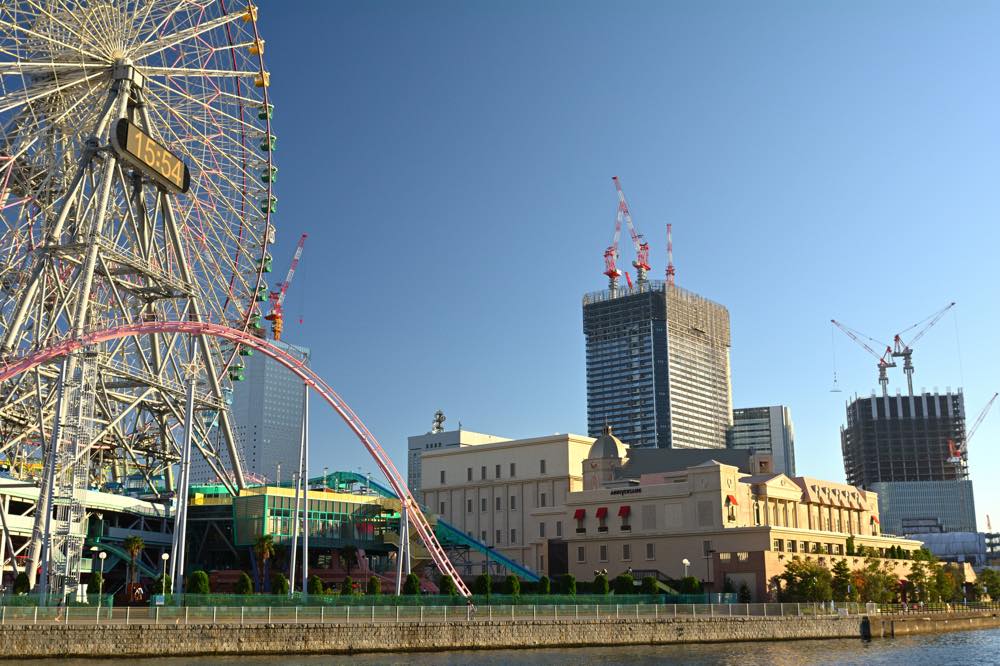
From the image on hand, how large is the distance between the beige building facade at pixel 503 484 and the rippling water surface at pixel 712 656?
71.4 metres

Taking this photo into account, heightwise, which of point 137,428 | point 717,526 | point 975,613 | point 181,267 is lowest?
point 975,613

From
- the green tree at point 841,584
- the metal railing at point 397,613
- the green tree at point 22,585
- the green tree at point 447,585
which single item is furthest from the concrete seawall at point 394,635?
the green tree at point 22,585

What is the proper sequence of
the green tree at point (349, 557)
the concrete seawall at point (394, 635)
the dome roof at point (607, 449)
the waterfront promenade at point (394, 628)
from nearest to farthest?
the concrete seawall at point (394, 635)
the waterfront promenade at point (394, 628)
the green tree at point (349, 557)
the dome roof at point (607, 449)

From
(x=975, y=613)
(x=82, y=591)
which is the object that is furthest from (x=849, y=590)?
(x=82, y=591)

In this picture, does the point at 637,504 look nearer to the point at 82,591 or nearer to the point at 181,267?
the point at 181,267

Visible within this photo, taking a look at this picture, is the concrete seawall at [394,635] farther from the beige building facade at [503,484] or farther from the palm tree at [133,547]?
the beige building facade at [503,484]

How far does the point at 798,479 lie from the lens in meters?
132

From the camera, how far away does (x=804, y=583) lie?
10400 centimetres

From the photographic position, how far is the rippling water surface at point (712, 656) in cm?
6262

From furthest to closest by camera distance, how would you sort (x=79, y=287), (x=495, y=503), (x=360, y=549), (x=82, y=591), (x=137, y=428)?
(x=495, y=503) < (x=360, y=549) < (x=137, y=428) < (x=79, y=287) < (x=82, y=591)

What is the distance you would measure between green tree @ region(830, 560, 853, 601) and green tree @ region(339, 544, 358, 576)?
173 ft

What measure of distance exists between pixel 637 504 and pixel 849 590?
78.9 feet

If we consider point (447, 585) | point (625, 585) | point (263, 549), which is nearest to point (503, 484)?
point (263, 549)

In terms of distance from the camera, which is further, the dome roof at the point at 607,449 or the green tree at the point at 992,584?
the green tree at the point at 992,584
